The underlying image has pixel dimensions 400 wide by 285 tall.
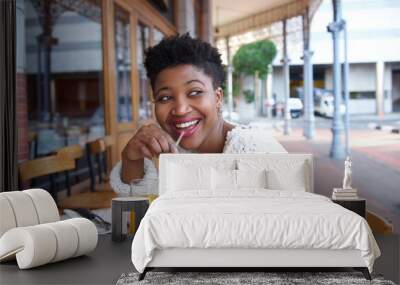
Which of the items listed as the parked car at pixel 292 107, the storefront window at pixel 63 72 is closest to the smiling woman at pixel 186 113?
the parked car at pixel 292 107

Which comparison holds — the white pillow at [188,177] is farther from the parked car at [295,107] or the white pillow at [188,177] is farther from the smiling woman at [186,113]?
the parked car at [295,107]

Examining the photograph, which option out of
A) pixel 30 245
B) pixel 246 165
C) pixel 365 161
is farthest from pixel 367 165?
pixel 30 245

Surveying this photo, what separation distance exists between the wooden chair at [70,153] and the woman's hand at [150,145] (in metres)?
0.40

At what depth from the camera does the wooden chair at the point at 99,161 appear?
5328 mm

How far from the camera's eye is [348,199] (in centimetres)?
420

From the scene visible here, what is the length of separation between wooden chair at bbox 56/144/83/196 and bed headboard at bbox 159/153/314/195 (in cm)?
93

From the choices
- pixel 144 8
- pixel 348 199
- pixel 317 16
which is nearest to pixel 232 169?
pixel 348 199

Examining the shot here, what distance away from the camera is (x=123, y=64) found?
613cm

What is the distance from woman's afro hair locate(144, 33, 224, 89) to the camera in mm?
4789

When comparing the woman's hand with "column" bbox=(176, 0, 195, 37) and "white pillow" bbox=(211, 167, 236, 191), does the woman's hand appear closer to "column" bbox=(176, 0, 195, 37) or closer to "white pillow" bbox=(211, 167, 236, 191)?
"white pillow" bbox=(211, 167, 236, 191)

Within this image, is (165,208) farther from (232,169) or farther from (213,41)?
(213,41)

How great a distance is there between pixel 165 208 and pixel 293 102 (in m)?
1.99

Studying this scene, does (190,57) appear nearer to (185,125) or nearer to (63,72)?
(185,125)

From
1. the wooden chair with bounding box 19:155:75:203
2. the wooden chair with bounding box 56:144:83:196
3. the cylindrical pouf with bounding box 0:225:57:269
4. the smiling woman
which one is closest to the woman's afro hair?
the smiling woman
